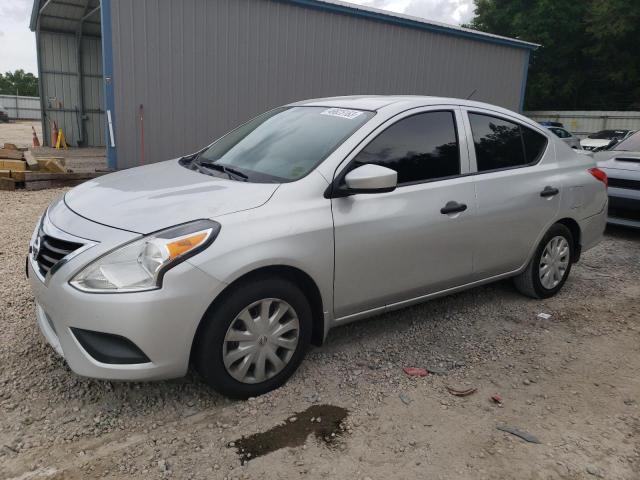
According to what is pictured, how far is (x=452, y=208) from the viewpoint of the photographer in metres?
3.65

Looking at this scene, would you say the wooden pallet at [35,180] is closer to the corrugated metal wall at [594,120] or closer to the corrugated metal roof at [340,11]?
the corrugated metal roof at [340,11]

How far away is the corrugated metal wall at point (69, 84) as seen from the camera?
17.4m

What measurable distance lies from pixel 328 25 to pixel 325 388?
1067cm

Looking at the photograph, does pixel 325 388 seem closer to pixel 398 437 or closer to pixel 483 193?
pixel 398 437

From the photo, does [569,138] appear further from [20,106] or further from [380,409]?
[20,106]

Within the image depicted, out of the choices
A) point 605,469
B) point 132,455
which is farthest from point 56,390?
point 605,469

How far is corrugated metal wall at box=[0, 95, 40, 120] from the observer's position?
139 ft

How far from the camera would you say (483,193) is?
387 centimetres

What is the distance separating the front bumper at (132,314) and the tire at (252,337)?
96 millimetres

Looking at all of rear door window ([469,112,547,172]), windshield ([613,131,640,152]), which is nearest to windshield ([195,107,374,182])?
rear door window ([469,112,547,172])

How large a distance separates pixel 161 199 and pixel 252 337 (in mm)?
896

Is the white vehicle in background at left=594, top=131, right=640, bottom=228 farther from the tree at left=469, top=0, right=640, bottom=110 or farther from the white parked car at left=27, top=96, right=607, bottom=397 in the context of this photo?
the tree at left=469, top=0, right=640, bottom=110

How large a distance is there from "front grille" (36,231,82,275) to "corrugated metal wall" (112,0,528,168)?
26.7 feet

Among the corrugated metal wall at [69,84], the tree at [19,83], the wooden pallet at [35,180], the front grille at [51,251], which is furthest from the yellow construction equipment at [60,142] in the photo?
the tree at [19,83]
